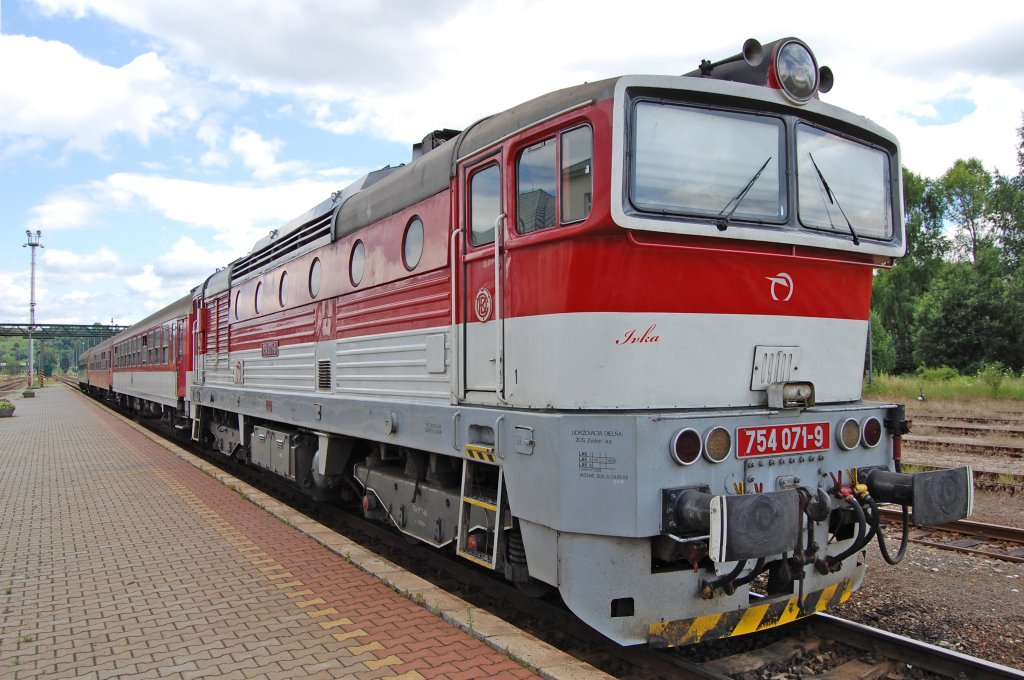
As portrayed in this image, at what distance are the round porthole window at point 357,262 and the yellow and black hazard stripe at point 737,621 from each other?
4.44 meters

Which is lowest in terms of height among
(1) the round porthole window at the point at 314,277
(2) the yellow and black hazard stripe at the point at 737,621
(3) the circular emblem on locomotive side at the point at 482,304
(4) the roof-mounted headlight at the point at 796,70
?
(2) the yellow and black hazard stripe at the point at 737,621

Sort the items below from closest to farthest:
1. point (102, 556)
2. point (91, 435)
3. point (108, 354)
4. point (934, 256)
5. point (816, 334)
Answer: point (816, 334)
point (102, 556)
point (91, 435)
point (108, 354)
point (934, 256)

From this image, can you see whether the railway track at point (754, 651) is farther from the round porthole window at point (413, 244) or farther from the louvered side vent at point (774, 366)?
the round porthole window at point (413, 244)

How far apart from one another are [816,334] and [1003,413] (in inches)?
803

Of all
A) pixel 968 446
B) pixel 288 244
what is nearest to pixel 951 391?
pixel 968 446

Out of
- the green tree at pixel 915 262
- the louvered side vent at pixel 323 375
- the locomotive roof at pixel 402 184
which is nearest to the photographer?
the locomotive roof at pixel 402 184

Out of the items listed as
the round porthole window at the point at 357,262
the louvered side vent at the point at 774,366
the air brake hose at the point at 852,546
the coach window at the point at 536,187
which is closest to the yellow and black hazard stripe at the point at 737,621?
the air brake hose at the point at 852,546

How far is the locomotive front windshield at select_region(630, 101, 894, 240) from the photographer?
4348mm

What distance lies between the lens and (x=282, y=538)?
737cm

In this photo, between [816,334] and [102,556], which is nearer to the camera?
[816,334]

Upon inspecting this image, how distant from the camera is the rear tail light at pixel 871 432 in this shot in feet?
16.3

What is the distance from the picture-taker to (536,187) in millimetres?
4715

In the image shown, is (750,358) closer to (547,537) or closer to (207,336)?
(547,537)

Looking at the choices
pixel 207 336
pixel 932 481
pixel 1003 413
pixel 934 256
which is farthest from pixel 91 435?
pixel 934 256
